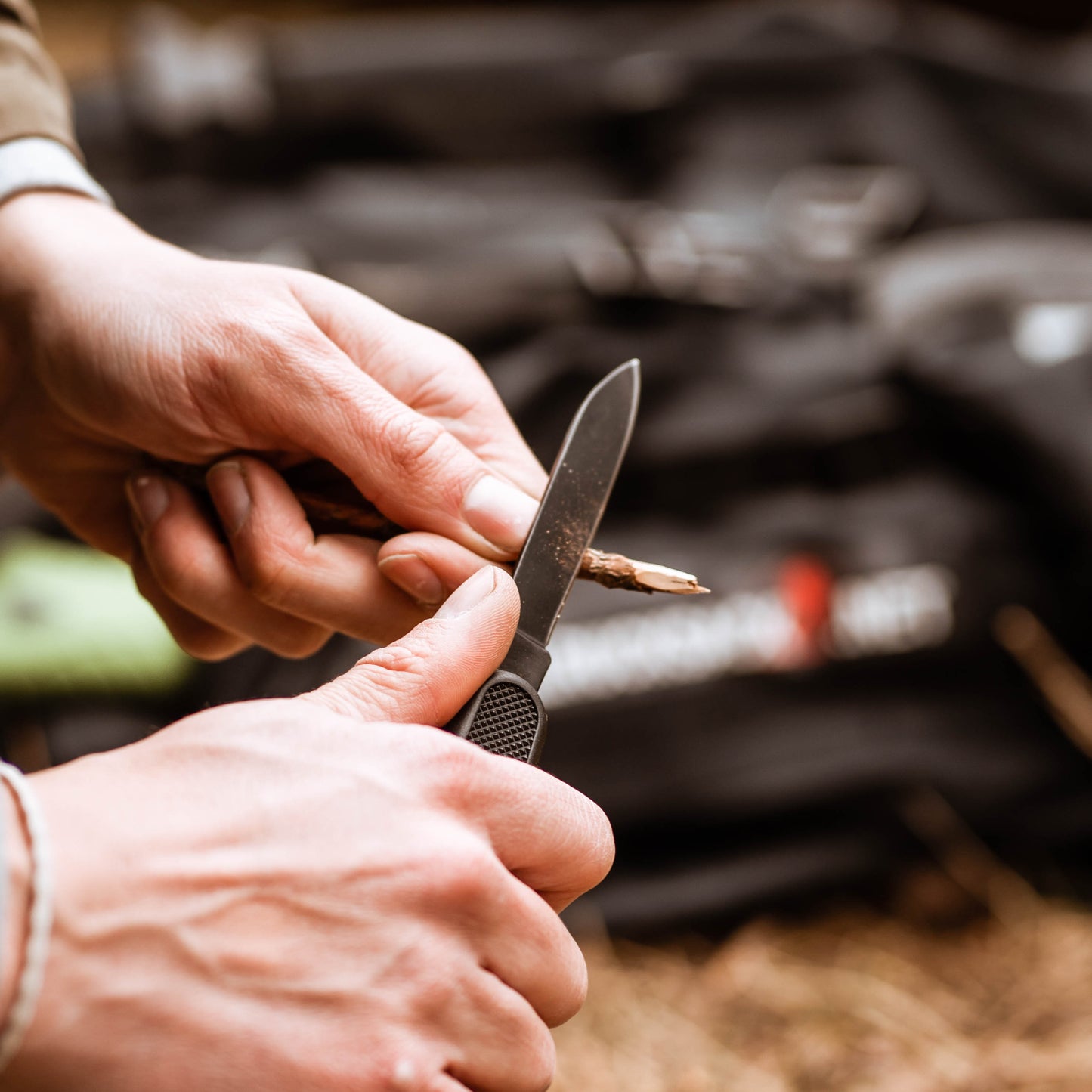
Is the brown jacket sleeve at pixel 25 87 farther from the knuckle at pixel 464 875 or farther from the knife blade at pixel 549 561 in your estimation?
the knuckle at pixel 464 875

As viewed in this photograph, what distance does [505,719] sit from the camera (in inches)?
17.4

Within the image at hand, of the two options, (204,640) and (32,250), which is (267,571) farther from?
(32,250)

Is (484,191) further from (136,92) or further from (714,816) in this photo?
(714,816)

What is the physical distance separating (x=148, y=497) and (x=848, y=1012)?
2.68 feet

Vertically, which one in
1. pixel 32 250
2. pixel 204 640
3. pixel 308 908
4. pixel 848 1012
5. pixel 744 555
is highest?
pixel 32 250

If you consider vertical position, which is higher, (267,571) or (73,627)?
(267,571)

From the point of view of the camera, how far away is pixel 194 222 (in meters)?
1.08

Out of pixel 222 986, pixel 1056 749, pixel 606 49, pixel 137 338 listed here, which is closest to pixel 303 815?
pixel 222 986

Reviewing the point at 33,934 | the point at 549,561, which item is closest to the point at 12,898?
the point at 33,934

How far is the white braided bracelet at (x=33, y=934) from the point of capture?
299 millimetres

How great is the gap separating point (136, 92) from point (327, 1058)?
1209mm

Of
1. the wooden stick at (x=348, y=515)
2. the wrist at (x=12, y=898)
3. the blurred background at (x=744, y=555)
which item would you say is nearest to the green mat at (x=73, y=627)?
the blurred background at (x=744, y=555)

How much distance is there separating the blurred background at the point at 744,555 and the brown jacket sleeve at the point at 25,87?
38cm

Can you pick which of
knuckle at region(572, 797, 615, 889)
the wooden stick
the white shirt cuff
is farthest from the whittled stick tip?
the white shirt cuff
